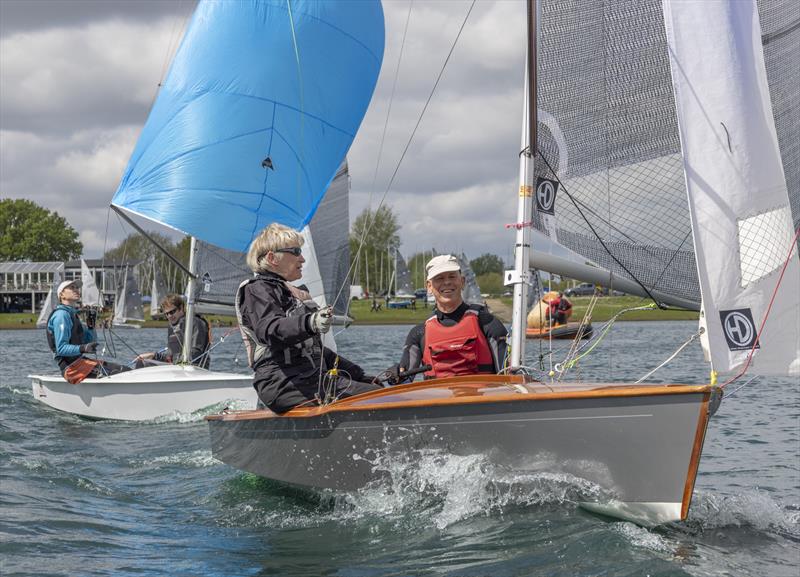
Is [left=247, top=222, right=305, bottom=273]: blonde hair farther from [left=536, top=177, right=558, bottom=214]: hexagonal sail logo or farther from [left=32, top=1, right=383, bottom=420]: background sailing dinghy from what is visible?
[left=32, top=1, right=383, bottom=420]: background sailing dinghy

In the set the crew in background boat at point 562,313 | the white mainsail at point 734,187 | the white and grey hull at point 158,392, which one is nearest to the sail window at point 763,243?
the white mainsail at point 734,187

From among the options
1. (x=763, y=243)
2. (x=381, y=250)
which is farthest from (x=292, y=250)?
(x=381, y=250)

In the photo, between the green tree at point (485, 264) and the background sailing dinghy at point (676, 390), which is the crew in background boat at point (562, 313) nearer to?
the background sailing dinghy at point (676, 390)

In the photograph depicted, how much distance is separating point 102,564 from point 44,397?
7.56 m

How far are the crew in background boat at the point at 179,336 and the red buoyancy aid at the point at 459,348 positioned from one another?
5.96 metres

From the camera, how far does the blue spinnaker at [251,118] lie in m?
10.4

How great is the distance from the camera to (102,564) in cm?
471

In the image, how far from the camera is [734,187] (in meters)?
4.95

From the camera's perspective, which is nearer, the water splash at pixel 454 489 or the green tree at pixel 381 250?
the water splash at pixel 454 489

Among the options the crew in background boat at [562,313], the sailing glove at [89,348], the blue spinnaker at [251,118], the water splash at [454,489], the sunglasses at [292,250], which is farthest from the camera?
the crew in background boat at [562,313]

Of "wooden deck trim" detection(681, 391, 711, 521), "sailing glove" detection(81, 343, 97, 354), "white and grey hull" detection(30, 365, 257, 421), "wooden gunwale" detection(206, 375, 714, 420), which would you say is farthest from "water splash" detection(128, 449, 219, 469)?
"wooden deck trim" detection(681, 391, 711, 521)

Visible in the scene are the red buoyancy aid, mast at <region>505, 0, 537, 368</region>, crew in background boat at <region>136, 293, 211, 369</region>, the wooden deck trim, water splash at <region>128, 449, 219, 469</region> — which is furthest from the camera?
crew in background boat at <region>136, 293, 211, 369</region>

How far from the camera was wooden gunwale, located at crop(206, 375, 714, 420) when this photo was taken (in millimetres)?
4648

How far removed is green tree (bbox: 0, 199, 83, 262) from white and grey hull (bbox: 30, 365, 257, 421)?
79207 mm
